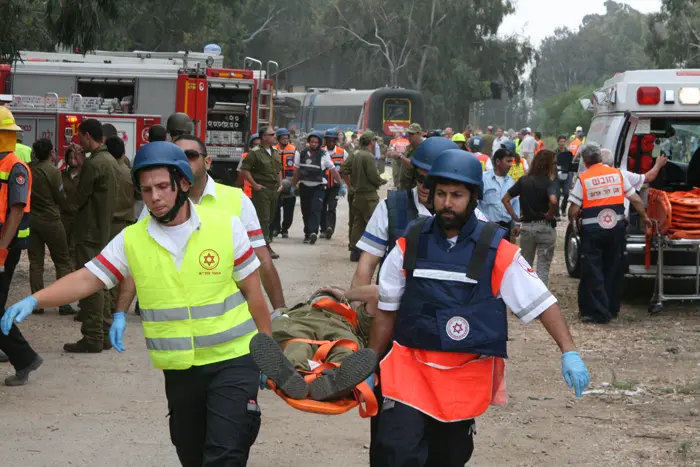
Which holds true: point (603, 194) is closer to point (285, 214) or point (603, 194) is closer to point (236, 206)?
point (236, 206)

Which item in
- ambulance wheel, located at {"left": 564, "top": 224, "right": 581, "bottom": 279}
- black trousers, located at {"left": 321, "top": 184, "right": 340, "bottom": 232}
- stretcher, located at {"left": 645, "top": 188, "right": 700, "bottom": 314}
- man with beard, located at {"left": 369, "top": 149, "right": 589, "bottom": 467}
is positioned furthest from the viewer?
black trousers, located at {"left": 321, "top": 184, "right": 340, "bottom": 232}

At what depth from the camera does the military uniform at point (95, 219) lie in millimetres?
10242

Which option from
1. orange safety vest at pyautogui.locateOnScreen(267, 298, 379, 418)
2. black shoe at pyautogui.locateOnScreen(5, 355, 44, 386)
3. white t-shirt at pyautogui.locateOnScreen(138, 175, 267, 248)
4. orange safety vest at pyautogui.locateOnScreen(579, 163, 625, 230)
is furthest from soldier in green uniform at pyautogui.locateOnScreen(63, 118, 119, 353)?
orange safety vest at pyautogui.locateOnScreen(579, 163, 625, 230)

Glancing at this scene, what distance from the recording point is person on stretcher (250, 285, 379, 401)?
502 centimetres

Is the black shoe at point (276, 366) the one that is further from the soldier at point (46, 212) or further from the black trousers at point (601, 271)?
the black trousers at point (601, 271)

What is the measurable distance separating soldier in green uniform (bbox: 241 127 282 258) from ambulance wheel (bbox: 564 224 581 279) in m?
4.16

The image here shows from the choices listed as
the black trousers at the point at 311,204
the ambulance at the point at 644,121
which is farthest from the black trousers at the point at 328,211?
the ambulance at the point at 644,121

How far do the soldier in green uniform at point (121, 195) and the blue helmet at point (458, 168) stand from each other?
6.26 meters

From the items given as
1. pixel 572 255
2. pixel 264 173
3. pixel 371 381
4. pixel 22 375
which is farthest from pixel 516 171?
pixel 371 381

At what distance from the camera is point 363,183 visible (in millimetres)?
17672

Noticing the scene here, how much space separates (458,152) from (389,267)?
0.54m

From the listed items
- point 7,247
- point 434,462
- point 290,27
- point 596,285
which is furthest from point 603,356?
point 290,27

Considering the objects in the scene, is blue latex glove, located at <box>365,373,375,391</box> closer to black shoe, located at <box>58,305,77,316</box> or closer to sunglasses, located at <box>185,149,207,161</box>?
sunglasses, located at <box>185,149,207,161</box>

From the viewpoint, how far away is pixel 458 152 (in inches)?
196
